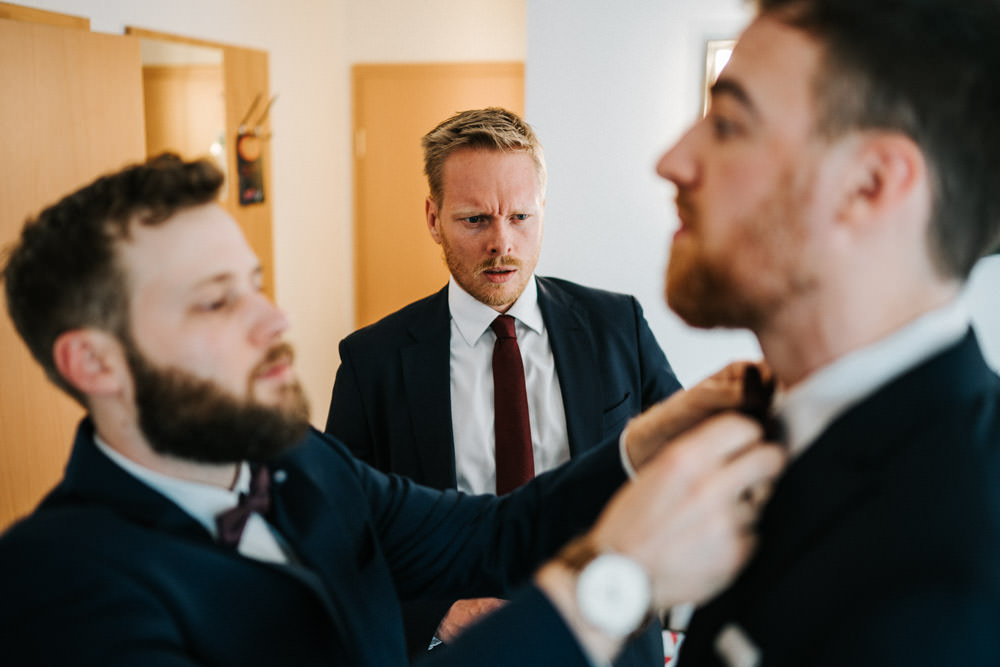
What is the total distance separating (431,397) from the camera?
177 centimetres

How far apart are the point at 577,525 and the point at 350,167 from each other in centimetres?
478

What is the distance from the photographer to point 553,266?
11.7ft

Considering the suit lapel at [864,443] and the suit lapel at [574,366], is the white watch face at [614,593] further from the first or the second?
the suit lapel at [574,366]

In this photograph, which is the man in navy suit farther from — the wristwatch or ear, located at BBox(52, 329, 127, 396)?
the wristwatch

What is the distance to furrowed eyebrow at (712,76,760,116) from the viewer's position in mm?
852

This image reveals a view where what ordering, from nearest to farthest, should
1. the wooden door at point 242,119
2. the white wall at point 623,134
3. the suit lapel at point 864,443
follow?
1. the suit lapel at point 864,443
2. the white wall at point 623,134
3. the wooden door at point 242,119

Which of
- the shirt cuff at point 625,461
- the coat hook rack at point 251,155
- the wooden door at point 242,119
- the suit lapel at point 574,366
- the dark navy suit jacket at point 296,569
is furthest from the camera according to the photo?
the coat hook rack at point 251,155

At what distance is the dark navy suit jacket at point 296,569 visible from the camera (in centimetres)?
85

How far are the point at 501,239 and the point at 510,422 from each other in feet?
1.43

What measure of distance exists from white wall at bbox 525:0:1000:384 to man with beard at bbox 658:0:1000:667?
2582 mm

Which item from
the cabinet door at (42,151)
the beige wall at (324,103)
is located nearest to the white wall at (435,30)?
the beige wall at (324,103)

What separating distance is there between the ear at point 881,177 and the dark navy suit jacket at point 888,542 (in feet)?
0.54

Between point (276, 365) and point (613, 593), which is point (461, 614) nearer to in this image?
point (276, 365)

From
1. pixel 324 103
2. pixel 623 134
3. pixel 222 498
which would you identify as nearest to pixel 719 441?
pixel 222 498
